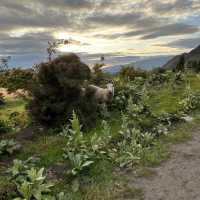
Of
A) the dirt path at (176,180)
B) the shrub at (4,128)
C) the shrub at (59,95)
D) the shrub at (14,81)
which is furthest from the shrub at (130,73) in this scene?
the dirt path at (176,180)

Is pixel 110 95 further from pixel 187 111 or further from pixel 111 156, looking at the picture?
pixel 111 156

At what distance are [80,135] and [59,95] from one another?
298cm

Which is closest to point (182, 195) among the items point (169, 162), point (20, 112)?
point (169, 162)

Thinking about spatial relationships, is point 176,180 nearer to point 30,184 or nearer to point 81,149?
point 81,149

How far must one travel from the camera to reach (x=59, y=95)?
48.6 feet

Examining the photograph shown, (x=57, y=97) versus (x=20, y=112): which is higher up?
(x=57, y=97)

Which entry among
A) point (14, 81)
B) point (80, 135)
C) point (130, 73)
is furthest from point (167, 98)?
point (80, 135)

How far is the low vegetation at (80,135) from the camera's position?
33.3 ft

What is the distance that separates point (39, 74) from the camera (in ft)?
49.7

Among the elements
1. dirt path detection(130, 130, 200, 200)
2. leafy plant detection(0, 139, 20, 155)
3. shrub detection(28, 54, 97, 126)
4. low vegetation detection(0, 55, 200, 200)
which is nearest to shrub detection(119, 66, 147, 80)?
low vegetation detection(0, 55, 200, 200)

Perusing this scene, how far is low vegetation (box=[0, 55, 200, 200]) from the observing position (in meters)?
10.1

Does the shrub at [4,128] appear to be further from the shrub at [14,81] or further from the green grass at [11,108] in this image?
the shrub at [14,81]

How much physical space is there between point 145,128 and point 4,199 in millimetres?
7141

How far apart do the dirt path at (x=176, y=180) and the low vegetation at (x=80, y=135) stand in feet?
1.18
